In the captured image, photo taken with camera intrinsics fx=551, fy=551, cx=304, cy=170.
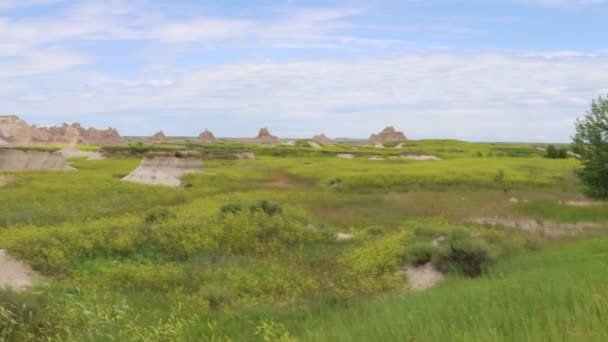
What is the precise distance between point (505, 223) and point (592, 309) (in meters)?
23.4

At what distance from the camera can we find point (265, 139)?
Answer: 18712cm

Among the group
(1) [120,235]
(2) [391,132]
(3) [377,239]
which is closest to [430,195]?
(3) [377,239]

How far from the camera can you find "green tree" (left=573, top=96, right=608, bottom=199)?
30.3m

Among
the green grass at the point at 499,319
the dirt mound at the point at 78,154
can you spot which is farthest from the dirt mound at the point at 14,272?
the dirt mound at the point at 78,154

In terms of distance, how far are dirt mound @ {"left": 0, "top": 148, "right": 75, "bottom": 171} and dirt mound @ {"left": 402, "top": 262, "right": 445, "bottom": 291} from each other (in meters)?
43.9

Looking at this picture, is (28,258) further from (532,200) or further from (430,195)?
(532,200)

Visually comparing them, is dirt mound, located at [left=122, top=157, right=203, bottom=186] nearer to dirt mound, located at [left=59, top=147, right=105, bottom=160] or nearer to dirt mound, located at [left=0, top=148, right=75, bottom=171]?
dirt mound, located at [left=0, top=148, right=75, bottom=171]

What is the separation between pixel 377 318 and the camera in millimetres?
7148

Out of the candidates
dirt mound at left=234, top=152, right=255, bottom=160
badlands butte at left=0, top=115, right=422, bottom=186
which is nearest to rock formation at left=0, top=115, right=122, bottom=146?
badlands butte at left=0, top=115, right=422, bottom=186

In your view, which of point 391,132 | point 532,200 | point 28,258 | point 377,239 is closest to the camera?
point 28,258

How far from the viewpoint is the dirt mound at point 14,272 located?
593 inches

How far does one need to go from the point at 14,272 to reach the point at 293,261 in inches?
331

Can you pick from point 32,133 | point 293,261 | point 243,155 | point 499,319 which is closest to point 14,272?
point 293,261

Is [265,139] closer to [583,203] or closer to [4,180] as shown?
[4,180]
